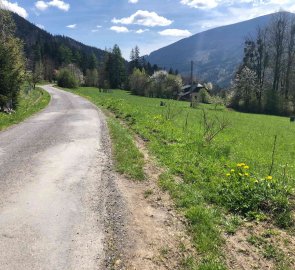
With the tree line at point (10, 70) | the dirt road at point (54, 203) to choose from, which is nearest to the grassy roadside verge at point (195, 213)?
the dirt road at point (54, 203)

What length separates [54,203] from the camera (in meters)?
7.73

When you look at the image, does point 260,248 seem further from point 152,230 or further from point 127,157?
point 127,157

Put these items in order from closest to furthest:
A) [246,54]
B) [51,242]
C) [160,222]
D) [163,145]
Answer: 1. [51,242]
2. [160,222]
3. [163,145]
4. [246,54]

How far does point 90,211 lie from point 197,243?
2.44 meters

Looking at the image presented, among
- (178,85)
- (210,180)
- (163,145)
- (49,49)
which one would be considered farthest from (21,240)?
(49,49)

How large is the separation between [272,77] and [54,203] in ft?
211

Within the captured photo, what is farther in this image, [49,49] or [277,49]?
[49,49]

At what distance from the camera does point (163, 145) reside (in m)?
14.5

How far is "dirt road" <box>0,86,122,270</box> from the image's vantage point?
218 inches

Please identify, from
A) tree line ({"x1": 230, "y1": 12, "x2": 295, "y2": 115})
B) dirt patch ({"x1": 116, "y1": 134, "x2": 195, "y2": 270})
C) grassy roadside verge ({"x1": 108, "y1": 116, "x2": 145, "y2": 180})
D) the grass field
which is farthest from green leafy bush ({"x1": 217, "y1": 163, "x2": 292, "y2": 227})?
tree line ({"x1": 230, "y1": 12, "x2": 295, "y2": 115})

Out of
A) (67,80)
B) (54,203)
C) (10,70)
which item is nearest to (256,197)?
(54,203)

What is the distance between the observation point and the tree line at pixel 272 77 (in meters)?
60.5

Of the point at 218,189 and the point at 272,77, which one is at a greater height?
the point at 272,77

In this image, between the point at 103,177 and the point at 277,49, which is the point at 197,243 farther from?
the point at 277,49
